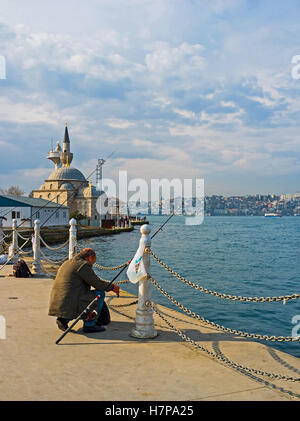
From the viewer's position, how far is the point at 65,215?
63125 mm

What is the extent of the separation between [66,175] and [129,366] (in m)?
85.7

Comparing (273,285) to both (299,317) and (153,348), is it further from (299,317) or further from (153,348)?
(153,348)

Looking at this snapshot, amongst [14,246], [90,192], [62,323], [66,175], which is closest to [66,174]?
[66,175]

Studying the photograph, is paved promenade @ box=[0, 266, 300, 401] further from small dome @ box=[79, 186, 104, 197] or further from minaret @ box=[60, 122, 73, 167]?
minaret @ box=[60, 122, 73, 167]

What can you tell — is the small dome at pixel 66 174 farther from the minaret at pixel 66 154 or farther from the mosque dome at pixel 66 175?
the minaret at pixel 66 154

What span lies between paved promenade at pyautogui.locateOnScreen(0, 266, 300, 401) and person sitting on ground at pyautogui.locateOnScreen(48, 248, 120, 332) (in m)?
0.25

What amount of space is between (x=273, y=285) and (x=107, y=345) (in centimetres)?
1378

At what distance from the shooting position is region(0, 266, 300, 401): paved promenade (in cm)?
338

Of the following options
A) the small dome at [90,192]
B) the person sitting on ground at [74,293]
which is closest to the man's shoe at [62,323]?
the person sitting on ground at [74,293]

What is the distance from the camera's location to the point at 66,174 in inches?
Result: 3442

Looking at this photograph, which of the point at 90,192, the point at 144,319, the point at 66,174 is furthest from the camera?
the point at 66,174

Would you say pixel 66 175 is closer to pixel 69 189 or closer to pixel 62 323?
pixel 69 189
